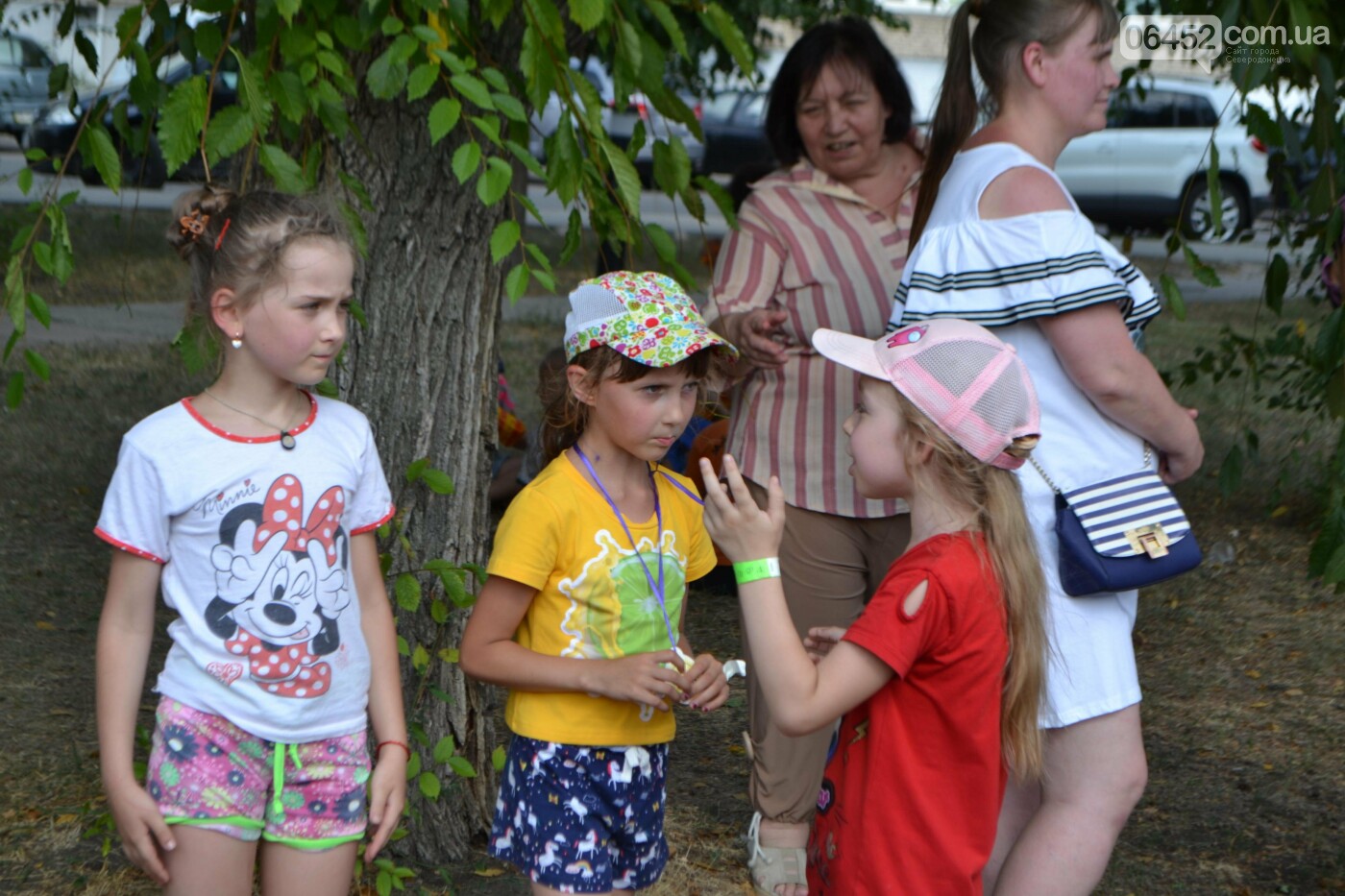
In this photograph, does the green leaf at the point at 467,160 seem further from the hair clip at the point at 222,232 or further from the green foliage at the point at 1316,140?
the green foliage at the point at 1316,140

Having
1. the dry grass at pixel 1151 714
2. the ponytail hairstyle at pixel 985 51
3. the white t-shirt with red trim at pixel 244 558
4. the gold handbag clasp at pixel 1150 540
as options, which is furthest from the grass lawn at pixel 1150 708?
the ponytail hairstyle at pixel 985 51

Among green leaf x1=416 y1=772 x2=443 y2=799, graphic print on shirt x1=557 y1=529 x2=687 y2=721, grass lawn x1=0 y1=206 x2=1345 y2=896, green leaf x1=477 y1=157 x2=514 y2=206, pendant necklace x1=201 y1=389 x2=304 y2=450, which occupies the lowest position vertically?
grass lawn x1=0 y1=206 x2=1345 y2=896

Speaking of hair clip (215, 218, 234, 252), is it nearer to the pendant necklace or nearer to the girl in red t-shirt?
the pendant necklace

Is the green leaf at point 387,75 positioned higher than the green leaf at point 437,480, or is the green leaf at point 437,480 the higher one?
the green leaf at point 387,75

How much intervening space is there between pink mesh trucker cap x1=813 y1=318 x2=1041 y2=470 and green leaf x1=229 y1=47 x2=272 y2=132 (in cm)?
100

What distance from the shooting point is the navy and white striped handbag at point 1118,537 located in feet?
7.58

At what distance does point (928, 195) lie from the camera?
2.85 meters

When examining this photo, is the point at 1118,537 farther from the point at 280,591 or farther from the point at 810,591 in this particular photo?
the point at 280,591

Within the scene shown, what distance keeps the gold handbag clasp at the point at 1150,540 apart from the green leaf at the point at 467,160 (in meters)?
1.23

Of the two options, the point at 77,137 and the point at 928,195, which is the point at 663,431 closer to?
the point at 928,195

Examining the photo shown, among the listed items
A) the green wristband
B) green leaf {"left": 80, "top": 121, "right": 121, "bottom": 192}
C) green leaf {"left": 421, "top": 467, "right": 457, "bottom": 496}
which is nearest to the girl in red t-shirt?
the green wristband

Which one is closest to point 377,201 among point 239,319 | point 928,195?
point 239,319

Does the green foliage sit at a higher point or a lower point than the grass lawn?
higher

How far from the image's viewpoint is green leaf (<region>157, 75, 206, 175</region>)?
224cm
